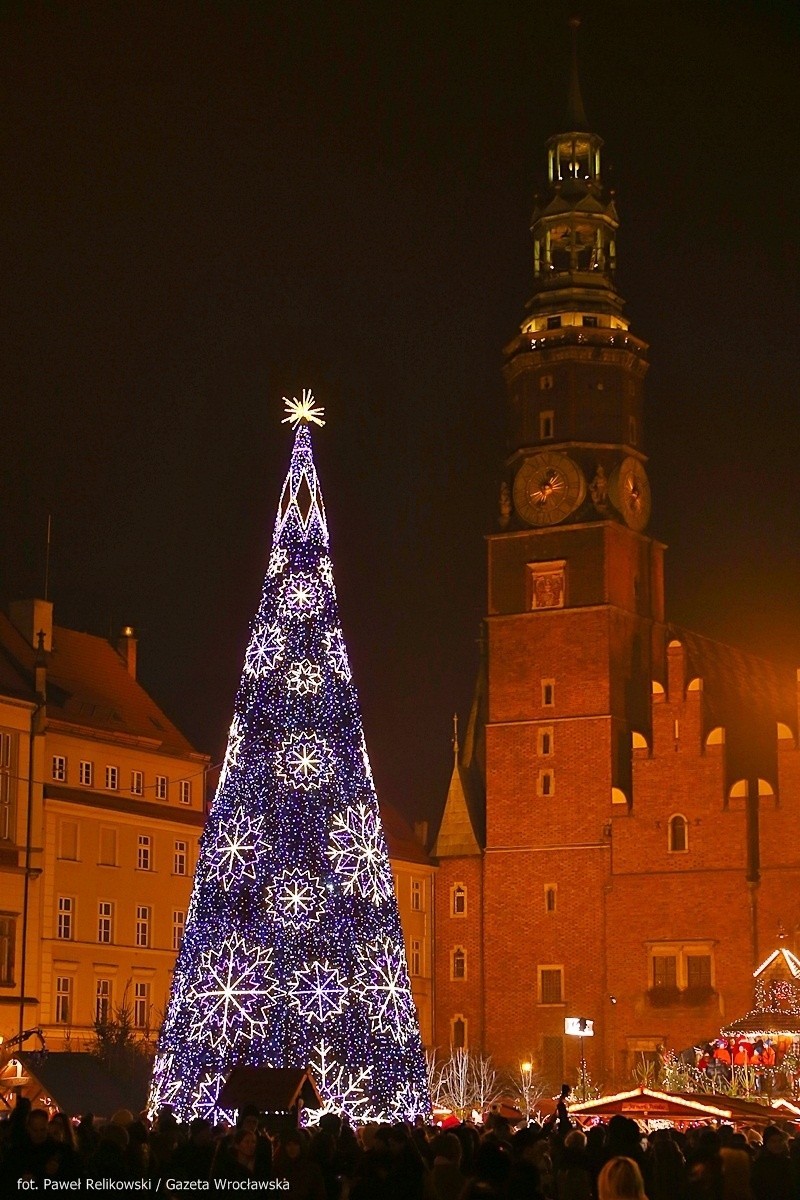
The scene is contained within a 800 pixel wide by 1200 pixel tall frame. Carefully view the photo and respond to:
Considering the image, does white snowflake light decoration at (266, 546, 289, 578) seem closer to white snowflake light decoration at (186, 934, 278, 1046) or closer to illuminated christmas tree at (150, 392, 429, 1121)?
illuminated christmas tree at (150, 392, 429, 1121)

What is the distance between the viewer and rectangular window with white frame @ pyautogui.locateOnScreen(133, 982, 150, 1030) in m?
52.8

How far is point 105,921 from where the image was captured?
2068 inches

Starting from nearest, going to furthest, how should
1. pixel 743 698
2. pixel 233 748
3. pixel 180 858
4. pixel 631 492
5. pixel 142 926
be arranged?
pixel 233 748
pixel 142 926
pixel 180 858
pixel 631 492
pixel 743 698

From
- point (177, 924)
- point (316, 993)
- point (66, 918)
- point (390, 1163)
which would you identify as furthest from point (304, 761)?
point (177, 924)

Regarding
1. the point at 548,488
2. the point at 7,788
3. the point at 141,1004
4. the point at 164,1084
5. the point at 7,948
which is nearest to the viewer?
the point at 164,1084

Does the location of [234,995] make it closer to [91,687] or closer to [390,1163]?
[390,1163]

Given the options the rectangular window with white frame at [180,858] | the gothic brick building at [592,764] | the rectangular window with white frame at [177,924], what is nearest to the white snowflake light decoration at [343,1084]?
the rectangular window with white frame at [177,924]

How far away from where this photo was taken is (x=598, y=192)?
66312mm

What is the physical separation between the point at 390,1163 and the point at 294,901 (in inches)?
564

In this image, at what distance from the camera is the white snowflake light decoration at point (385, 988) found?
26.4 metres

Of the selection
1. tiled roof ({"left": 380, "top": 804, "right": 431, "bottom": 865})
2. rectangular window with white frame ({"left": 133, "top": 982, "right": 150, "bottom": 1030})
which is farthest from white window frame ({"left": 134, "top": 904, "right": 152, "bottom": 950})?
tiled roof ({"left": 380, "top": 804, "right": 431, "bottom": 865})

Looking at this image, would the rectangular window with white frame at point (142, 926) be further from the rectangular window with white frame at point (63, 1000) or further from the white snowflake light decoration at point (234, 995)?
the white snowflake light decoration at point (234, 995)

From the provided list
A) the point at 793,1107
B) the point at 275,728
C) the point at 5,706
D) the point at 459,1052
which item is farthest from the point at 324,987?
the point at 459,1052

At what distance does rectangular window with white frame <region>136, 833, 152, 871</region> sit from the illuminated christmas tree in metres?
27.3
